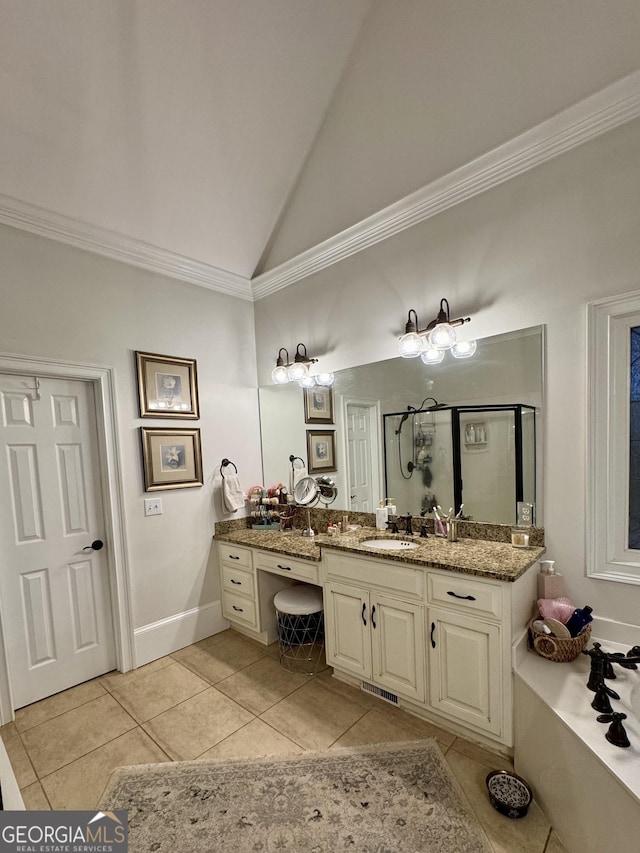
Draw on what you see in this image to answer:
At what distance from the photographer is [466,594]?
1.74 m

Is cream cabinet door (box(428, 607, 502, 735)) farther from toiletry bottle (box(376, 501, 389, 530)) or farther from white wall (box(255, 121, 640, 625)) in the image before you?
toiletry bottle (box(376, 501, 389, 530))

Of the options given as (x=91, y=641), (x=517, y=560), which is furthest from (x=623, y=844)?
(x=91, y=641)

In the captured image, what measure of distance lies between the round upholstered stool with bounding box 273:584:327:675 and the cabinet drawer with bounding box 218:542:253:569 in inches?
13.1

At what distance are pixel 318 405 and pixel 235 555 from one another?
134 centimetres

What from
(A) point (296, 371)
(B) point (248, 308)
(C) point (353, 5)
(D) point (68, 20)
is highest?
(C) point (353, 5)

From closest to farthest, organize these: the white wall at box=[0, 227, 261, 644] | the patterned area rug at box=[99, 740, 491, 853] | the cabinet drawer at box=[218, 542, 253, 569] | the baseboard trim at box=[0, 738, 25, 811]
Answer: the baseboard trim at box=[0, 738, 25, 811], the patterned area rug at box=[99, 740, 491, 853], the white wall at box=[0, 227, 261, 644], the cabinet drawer at box=[218, 542, 253, 569]

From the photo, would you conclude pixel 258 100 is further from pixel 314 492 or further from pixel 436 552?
pixel 436 552

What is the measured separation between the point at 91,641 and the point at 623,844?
111 inches

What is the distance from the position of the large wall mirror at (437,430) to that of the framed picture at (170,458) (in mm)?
775

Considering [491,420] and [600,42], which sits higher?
[600,42]

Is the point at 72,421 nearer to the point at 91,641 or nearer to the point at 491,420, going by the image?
the point at 91,641

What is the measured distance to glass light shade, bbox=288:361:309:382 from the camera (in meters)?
2.91

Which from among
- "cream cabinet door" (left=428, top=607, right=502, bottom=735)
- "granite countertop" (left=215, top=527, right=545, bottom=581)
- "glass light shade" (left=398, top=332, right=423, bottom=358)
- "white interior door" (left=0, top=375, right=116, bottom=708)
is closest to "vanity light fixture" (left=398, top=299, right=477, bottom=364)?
"glass light shade" (left=398, top=332, right=423, bottom=358)

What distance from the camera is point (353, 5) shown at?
6.76 feet
